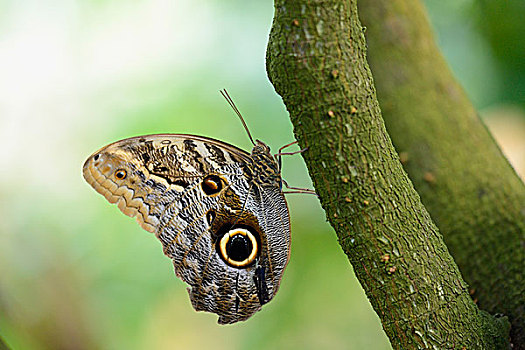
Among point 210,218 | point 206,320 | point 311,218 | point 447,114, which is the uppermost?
point 447,114

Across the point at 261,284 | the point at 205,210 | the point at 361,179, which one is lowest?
the point at 261,284

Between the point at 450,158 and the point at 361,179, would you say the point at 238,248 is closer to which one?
the point at 361,179

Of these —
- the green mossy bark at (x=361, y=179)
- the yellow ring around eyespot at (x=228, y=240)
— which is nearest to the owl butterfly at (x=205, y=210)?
the yellow ring around eyespot at (x=228, y=240)

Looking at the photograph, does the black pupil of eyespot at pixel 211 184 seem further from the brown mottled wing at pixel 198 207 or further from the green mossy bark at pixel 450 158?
the green mossy bark at pixel 450 158

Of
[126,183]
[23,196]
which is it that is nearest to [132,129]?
[23,196]

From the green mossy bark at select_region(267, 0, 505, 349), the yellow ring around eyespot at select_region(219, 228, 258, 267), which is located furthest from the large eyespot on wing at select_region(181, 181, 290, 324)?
the green mossy bark at select_region(267, 0, 505, 349)

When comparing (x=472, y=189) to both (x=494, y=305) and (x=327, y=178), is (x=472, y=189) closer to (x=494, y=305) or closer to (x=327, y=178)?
(x=494, y=305)

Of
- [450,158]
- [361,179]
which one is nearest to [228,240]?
[361,179]

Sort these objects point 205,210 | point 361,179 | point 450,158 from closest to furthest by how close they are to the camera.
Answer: point 361,179
point 205,210
point 450,158

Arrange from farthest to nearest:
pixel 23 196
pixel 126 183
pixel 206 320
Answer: pixel 206 320
pixel 23 196
pixel 126 183
